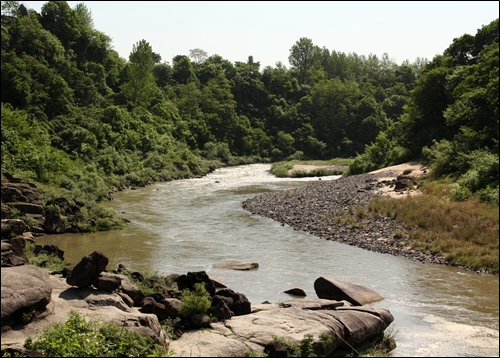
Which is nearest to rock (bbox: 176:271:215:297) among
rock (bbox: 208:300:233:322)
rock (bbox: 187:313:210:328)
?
rock (bbox: 208:300:233:322)

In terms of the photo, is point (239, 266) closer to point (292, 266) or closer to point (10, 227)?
point (292, 266)

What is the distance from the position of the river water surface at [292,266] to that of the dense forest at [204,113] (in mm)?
3515

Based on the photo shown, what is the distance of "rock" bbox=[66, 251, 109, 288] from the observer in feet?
53.8

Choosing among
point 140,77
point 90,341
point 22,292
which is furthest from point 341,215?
point 140,77

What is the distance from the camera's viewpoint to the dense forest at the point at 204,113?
3625 cm

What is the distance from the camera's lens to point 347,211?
34.5 m

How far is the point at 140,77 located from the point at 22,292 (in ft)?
252

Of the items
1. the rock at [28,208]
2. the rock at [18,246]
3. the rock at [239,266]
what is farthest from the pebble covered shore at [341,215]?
the rock at [18,246]

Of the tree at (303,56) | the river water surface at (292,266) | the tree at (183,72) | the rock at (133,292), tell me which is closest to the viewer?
the river water surface at (292,266)

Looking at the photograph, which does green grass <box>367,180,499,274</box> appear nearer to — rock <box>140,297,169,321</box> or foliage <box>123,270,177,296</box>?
rock <box>140,297,169,321</box>

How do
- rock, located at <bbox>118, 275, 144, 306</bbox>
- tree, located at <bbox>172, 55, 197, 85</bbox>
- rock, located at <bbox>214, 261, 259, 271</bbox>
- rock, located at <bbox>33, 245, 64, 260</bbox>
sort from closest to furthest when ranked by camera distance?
rock, located at <bbox>118, 275, 144, 306</bbox>
rock, located at <bbox>33, 245, 64, 260</bbox>
rock, located at <bbox>214, 261, 259, 271</bbox>
tree, located at <bbox>172, 55, 197, 85</bbox>

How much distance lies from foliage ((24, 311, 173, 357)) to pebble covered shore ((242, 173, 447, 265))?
1581 cm

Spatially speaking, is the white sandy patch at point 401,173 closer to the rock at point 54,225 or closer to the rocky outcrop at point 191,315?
the rocky outcrop at point 191,315

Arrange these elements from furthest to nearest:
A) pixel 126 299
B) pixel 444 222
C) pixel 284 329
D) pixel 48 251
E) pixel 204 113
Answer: pixel 204 113 < pixel 444 222 < pixel 48 251 < pixel 126 299 < pixel 284 329
